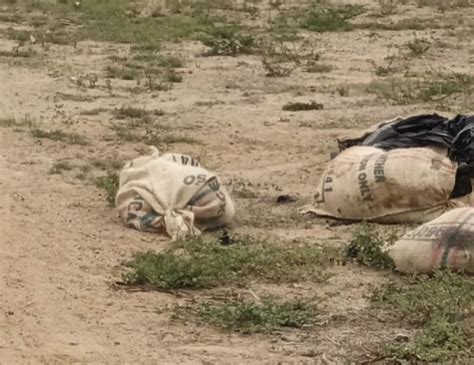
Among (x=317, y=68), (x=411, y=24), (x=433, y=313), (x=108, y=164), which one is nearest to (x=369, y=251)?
(x=433, y=313)

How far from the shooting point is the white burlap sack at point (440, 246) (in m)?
5.52

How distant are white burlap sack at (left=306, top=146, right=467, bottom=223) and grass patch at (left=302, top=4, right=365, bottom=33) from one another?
813 centimetres

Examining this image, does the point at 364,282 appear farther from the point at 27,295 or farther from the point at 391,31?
the point at 391,31

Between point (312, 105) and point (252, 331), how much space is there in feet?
18.3

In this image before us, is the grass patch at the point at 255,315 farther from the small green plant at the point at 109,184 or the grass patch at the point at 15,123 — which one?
the grass patch at the point at 15,123

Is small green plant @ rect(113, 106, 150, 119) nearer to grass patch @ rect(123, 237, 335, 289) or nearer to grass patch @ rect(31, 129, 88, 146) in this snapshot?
grass patch @ rect(31, 129, 88, 146)

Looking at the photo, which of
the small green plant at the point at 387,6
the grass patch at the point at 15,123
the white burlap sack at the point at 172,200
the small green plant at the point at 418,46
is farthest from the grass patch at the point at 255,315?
the small green plant at the point at 387,6

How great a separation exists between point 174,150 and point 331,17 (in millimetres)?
7315

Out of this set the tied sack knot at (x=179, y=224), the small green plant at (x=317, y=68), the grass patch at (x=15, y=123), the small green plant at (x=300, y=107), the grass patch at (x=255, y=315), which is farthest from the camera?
the small green plant at (x=317, y=68)

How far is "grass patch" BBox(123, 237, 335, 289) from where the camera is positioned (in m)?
5.55

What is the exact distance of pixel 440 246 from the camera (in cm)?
559

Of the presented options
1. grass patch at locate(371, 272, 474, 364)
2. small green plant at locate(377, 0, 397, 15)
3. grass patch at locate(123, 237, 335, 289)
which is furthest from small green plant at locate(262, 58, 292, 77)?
grass patch at locate(371, 272, 474, 364)

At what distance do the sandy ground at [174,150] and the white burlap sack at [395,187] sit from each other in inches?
8.1

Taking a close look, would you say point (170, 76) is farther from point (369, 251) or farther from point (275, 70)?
point (369, 251)
